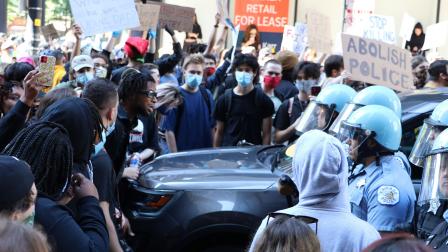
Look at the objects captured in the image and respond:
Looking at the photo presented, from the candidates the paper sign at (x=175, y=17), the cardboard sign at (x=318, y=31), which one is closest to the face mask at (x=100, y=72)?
the paper sign at (x=175, y=17)

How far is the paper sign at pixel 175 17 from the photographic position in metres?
Result: 11.4

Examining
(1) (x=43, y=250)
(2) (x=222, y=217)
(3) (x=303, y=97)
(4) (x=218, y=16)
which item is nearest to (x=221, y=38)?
(4) (x=218, y=16)

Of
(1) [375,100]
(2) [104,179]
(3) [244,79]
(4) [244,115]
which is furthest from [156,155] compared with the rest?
(2) [104,179]

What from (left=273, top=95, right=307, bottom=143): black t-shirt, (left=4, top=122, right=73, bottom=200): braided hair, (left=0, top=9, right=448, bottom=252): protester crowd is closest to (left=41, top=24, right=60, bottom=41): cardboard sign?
(left=0, top=9, right=448, bottom=252): protester crowd

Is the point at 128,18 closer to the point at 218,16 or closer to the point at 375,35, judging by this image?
Result: the point at 218,16

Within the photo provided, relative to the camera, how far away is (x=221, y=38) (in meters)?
12.5

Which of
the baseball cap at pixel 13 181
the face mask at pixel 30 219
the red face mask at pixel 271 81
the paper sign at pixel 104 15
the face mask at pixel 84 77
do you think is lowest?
the red face mask at pixel 271 81

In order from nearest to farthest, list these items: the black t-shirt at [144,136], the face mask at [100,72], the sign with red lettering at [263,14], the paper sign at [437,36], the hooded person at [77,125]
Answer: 1. the hooded person at [77,125]
2. the black t-shirt at [144,136]
3. the face mask at [100,72]
4. the paper sign at [437,36]
5. the sign with red lettering at [263,14]

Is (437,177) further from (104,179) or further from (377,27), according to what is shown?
(377,27)

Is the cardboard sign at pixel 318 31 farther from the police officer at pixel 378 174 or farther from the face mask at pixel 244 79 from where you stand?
the police officer at pixel 378 174

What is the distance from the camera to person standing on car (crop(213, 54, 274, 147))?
848cm

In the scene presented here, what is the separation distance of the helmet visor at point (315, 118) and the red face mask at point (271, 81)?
2.21 m

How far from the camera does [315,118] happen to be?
6.92m

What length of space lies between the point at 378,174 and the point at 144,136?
2.90 metres
